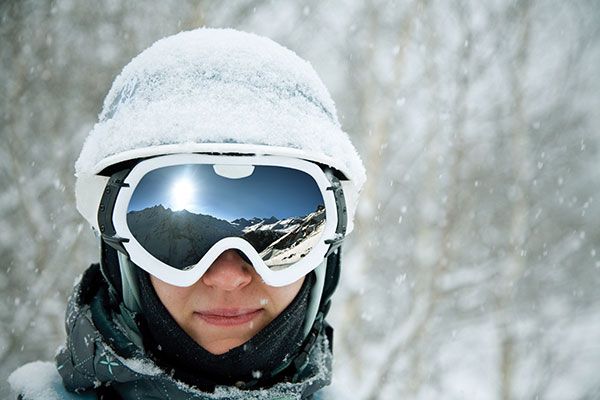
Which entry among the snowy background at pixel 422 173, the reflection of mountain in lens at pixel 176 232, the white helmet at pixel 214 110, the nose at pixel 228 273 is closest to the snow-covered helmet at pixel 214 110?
the white helmet at pixel 214 110

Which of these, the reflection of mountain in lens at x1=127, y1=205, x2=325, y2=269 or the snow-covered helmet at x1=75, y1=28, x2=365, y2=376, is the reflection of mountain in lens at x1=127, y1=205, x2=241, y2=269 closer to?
the reflection of mountain in lens at x1=127, y1=205, x2=325, y2=269

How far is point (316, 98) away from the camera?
1317 mm

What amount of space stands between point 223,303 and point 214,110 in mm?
384

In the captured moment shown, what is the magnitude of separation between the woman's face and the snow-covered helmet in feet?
0.58

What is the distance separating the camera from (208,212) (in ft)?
3.88

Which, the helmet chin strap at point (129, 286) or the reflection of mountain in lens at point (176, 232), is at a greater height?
the reflection of mountain in lens at point (176, 232)

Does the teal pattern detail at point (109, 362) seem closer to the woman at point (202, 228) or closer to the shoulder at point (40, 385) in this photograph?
the woman at point (202, 228)

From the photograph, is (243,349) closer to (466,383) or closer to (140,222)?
(140,222)

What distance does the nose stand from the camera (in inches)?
45.1

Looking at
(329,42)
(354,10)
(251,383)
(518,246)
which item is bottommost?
(251,383)

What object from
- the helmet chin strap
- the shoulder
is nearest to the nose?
the helmet chin strap

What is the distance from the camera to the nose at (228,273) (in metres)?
1.15

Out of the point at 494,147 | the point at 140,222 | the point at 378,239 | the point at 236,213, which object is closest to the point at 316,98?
the point at 236,213

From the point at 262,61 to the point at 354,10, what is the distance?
5.50m
